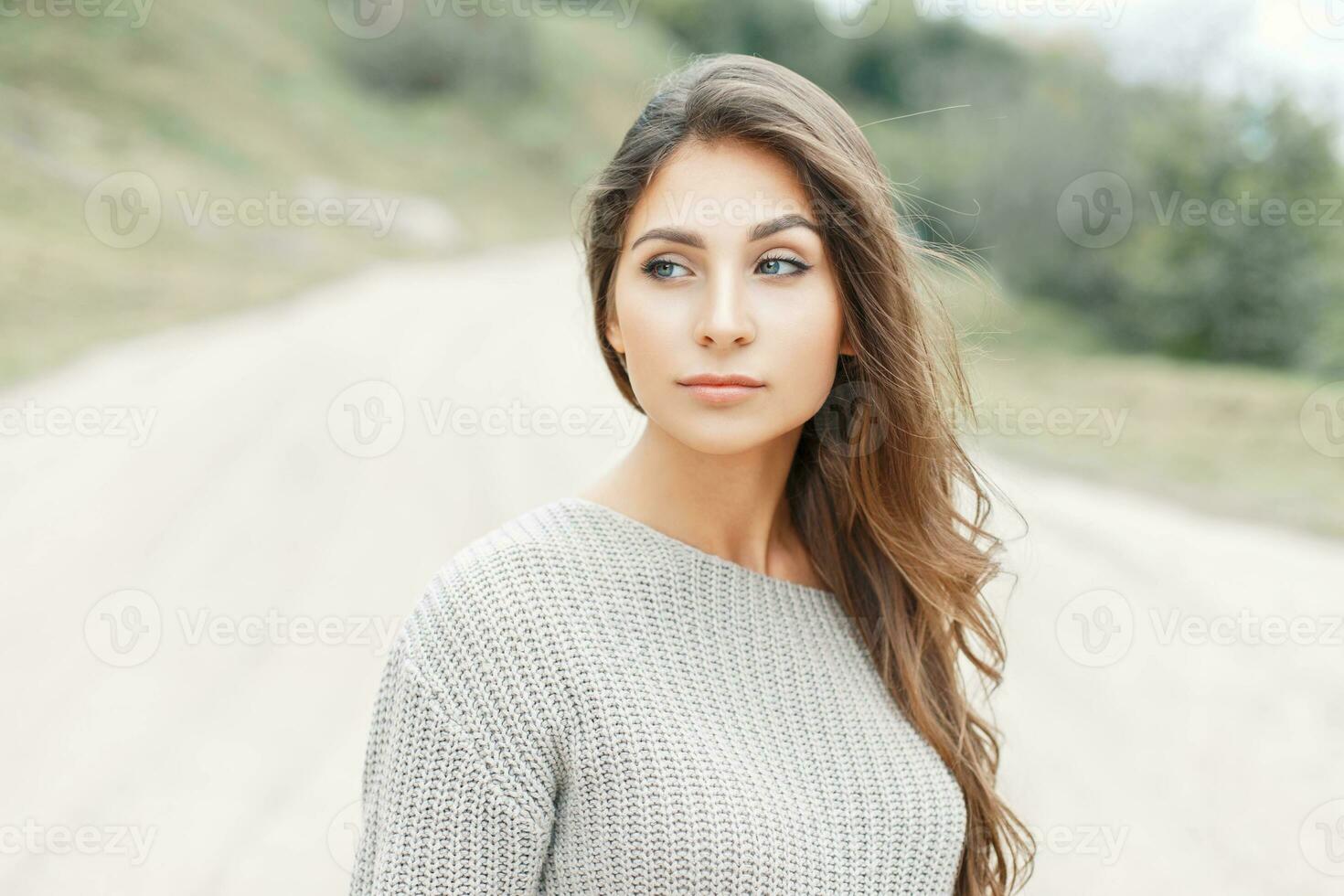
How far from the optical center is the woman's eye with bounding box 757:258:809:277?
149 centimetres

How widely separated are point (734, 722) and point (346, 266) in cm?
1023

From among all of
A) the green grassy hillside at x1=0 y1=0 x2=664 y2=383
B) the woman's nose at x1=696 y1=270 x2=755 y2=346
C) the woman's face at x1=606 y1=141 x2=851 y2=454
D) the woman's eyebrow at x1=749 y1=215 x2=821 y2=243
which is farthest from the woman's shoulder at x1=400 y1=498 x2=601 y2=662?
the green grassy hillside at x1=0 y1=0 x2=664 y2=383

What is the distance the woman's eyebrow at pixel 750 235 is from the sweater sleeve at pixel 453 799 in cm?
54

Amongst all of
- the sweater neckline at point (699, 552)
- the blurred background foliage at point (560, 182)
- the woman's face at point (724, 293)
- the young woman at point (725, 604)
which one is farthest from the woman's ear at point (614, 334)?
the blurred background foliage at point (560, 182)

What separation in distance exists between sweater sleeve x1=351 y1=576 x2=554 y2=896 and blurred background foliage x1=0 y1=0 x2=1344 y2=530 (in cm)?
499

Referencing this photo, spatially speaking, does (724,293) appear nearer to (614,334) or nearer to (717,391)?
(717,391)

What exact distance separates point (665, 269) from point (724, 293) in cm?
10

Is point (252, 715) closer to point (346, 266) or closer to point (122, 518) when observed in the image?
point (122, 518)

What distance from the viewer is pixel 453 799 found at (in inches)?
52.5

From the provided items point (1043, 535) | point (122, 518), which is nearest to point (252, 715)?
point (122, 518)

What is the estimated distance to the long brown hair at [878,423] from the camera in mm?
1511

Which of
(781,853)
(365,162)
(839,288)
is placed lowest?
(781,853)

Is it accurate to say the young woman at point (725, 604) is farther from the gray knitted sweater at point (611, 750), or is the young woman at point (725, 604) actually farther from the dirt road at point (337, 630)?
the dirt road at point (337, 630)

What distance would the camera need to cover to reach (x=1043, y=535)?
578cm
